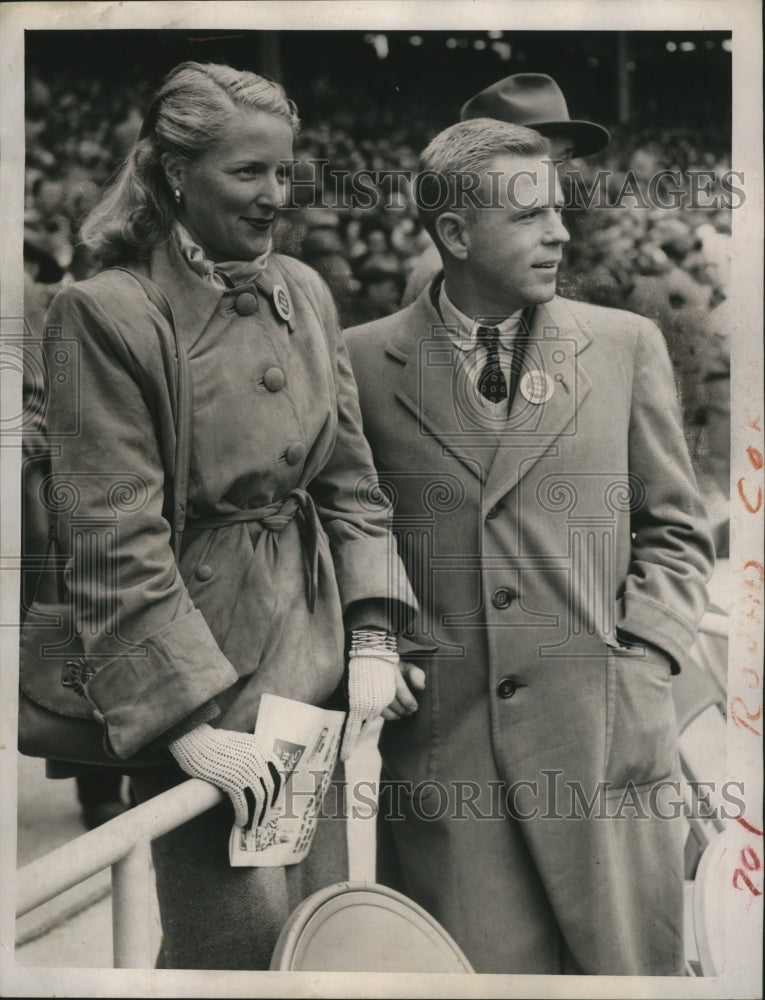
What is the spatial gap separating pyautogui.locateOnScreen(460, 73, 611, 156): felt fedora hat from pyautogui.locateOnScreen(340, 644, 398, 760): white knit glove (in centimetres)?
159

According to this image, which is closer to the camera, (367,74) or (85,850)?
(85,850)

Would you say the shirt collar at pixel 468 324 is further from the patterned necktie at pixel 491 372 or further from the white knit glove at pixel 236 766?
the white knit glove at pixel 236 766

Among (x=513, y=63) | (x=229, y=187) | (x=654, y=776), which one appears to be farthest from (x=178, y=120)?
(x=654, y=776)

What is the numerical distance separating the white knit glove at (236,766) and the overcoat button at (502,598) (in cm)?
78

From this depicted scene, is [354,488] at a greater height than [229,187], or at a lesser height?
lesser

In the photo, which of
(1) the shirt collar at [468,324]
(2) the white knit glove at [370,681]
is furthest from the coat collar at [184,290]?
(2) the white knit glove at [370,681]

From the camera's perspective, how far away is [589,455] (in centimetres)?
418

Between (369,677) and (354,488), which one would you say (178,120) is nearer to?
(354,488)

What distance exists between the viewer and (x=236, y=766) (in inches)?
158

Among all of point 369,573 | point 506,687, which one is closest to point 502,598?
point 506,687

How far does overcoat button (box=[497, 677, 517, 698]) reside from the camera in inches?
163

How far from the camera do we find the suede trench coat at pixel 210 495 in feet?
12.9

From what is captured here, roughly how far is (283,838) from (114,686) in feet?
2.19

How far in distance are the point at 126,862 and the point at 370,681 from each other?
0.85 metres
